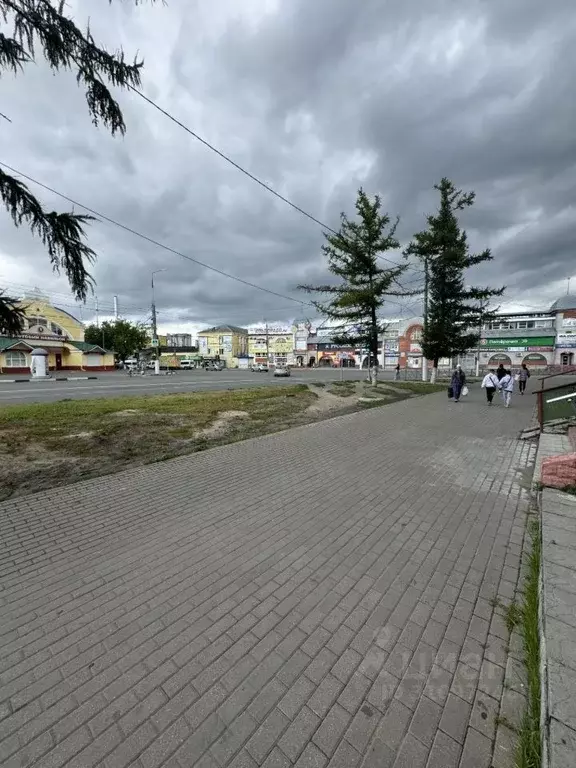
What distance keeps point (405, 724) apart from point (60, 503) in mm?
4366

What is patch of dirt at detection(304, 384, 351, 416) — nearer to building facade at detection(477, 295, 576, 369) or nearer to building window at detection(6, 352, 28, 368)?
building facade at detection(477, 295, 576, 369)

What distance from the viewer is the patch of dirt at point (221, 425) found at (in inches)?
326

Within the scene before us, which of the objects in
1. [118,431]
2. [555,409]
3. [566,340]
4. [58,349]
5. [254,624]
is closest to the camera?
[254,624]

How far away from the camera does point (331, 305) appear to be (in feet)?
61.2

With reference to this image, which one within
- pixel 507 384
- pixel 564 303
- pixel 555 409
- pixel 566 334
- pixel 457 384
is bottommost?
pixel 555 409

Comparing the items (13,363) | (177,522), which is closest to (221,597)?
(177,522)

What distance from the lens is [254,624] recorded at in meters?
2.34

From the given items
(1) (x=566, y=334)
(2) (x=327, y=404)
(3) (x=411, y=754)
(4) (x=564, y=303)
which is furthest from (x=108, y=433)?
(4) (x=564, y=303)

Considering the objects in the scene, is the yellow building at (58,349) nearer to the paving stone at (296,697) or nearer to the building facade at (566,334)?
the paving stone at (296,697)

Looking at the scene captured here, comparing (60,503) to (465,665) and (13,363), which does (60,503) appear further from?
(13,363)

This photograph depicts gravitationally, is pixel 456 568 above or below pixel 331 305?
below

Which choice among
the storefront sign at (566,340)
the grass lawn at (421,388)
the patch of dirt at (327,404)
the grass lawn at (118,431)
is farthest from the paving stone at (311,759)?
the storefront sign at (566,340)

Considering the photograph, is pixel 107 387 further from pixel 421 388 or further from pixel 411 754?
pixel 411 754

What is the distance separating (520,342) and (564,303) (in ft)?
28.6
